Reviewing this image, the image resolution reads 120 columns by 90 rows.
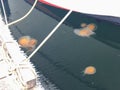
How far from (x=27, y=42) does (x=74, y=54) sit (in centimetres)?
160

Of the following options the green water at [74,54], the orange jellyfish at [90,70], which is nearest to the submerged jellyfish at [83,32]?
the green water at [74,54]

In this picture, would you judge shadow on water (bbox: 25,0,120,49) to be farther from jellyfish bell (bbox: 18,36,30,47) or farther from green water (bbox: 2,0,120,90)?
jellyfish bell (bbox: 18,36,30,47)

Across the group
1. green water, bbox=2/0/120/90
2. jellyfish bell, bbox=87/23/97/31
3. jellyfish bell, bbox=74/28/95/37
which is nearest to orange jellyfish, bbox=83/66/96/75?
green water, bbox=2/0/120/90

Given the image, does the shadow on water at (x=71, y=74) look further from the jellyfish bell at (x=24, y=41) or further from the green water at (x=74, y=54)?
the jellyfish bell at (x=24, y=41)

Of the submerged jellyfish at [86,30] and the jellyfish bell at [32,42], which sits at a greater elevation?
the jellyfish bell at [32,42]

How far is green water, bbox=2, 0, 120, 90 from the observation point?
6113mm

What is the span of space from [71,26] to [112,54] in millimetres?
1939

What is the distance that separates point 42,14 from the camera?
9.05 meters

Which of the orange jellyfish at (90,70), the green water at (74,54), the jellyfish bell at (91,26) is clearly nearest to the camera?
the green water at (74,54)

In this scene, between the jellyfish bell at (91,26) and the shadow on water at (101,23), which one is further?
the jellyfish bell at (91,26)

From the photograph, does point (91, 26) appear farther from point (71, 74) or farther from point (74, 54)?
point (71, 74)

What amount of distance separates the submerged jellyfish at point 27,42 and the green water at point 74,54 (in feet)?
0.65

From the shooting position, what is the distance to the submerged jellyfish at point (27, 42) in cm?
726

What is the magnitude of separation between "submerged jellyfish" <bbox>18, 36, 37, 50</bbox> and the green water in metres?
0.20
